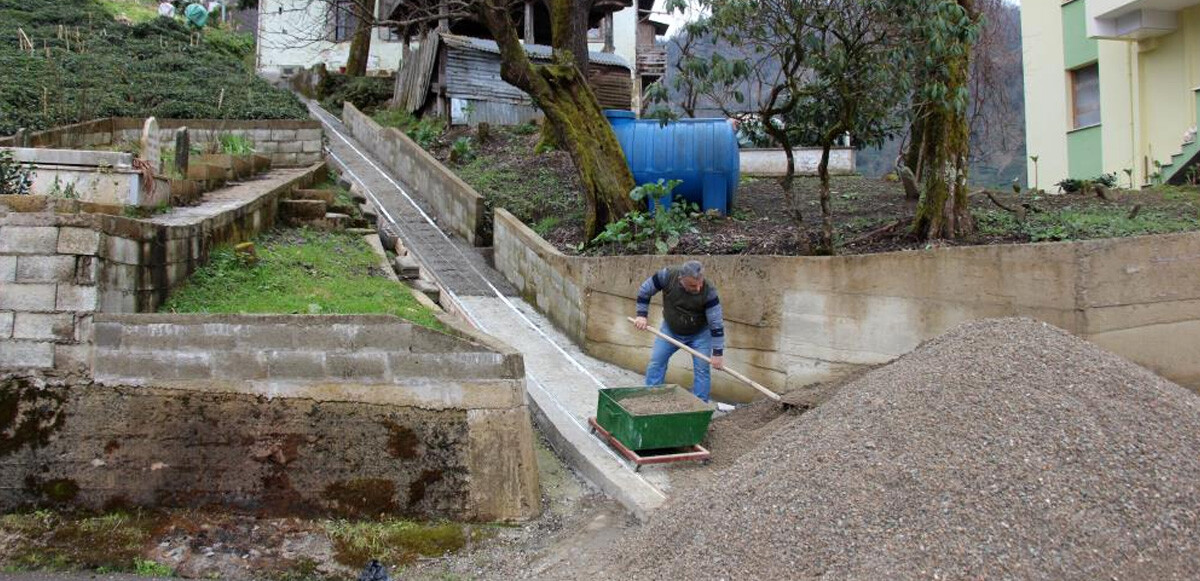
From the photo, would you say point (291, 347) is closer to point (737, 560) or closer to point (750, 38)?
point (737, 560)

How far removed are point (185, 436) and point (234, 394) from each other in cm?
43

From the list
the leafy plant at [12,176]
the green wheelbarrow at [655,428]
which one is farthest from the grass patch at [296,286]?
the green wheelbarrow at [655,428]

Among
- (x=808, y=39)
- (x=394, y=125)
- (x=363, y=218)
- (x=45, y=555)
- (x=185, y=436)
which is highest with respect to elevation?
(x=394, y=125)

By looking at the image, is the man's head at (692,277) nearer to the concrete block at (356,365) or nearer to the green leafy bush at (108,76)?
the concrete block at (356,365)

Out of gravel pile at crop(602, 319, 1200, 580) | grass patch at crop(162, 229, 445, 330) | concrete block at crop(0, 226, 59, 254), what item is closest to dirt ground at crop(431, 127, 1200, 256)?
grass patch at crop(162, 229, 445, 330)

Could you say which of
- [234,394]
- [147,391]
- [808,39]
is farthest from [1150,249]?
[147,391]

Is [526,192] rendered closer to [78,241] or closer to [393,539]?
[78,241]

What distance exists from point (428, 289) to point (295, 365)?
3760 millimetres

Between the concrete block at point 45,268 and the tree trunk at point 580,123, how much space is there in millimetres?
5959

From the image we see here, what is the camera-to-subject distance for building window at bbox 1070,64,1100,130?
56.4 feet

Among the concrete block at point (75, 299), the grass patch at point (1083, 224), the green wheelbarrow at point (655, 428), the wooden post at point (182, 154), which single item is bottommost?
the green wheelbarrow at point (655, 428)

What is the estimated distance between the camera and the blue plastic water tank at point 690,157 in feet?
37.9

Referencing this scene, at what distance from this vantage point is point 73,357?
614cm

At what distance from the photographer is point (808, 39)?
8734 mm
